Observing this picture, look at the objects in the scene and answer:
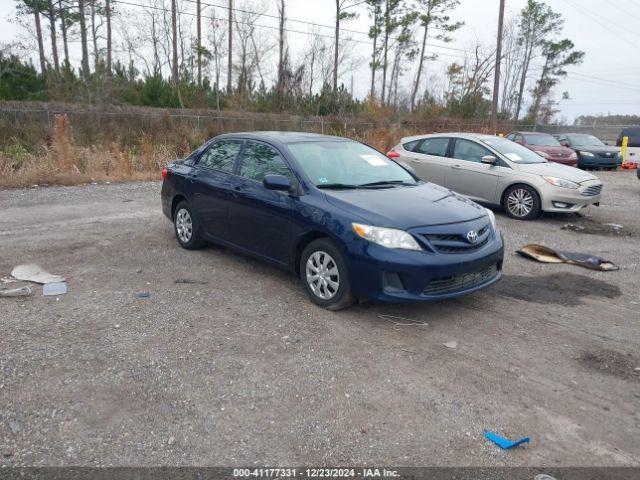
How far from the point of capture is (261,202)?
5.43 meters

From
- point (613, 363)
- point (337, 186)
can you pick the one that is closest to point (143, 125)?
point (337, 186)

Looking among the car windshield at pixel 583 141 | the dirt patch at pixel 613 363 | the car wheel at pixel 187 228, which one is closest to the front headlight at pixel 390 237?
the dirt patch at pixel 613 363

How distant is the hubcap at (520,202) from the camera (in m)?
9.47

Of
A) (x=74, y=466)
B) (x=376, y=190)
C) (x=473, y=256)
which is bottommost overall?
(x=74, y=466)

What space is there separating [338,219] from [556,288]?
282 cm

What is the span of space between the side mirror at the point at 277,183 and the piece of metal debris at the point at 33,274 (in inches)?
97.1

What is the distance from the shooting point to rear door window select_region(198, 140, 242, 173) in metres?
6.07

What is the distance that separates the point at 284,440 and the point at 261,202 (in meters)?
2.91

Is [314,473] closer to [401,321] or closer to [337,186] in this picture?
[401,321]

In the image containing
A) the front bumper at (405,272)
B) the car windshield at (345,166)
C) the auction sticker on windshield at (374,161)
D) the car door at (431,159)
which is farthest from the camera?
the car door at (431,159)

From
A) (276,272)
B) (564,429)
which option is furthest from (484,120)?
(564,429)

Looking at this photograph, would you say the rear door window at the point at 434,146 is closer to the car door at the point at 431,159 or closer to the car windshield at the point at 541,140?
the car door at the point at 431,159

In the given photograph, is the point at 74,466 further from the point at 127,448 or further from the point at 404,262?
the point at 404,262

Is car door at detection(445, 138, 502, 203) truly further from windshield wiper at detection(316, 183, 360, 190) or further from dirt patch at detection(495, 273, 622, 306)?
windshield wiper at detection(316, 183, 360, 190)
